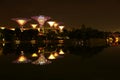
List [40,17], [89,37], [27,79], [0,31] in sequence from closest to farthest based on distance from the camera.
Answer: [27,79]
[89,37]
[40,17]
[0,31]

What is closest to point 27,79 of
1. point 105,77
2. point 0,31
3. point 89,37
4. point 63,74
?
point 63,74

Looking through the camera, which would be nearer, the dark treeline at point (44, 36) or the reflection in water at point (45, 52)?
the reflection in water at point (45, 52)

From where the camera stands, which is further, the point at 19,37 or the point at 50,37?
the point at 50,37

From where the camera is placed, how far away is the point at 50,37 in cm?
6203

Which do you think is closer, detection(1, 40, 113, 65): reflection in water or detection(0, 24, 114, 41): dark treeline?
detection(1, 40, 113, 65): reflection in water

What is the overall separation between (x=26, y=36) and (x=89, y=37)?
14.3m

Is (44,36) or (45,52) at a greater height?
(44,36)

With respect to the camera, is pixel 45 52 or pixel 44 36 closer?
pixel 45 52

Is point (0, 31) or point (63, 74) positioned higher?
point (0, 31)

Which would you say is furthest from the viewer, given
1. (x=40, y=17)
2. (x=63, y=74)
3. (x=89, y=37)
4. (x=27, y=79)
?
(x=40, y=17)

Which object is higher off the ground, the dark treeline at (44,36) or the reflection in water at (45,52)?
the dark treeline at (44,36)

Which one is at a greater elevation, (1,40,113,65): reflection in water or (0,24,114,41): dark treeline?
(0,24,114,41): dark treeline

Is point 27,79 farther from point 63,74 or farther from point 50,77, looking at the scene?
point 63,74

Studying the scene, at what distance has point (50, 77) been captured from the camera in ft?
33.7
